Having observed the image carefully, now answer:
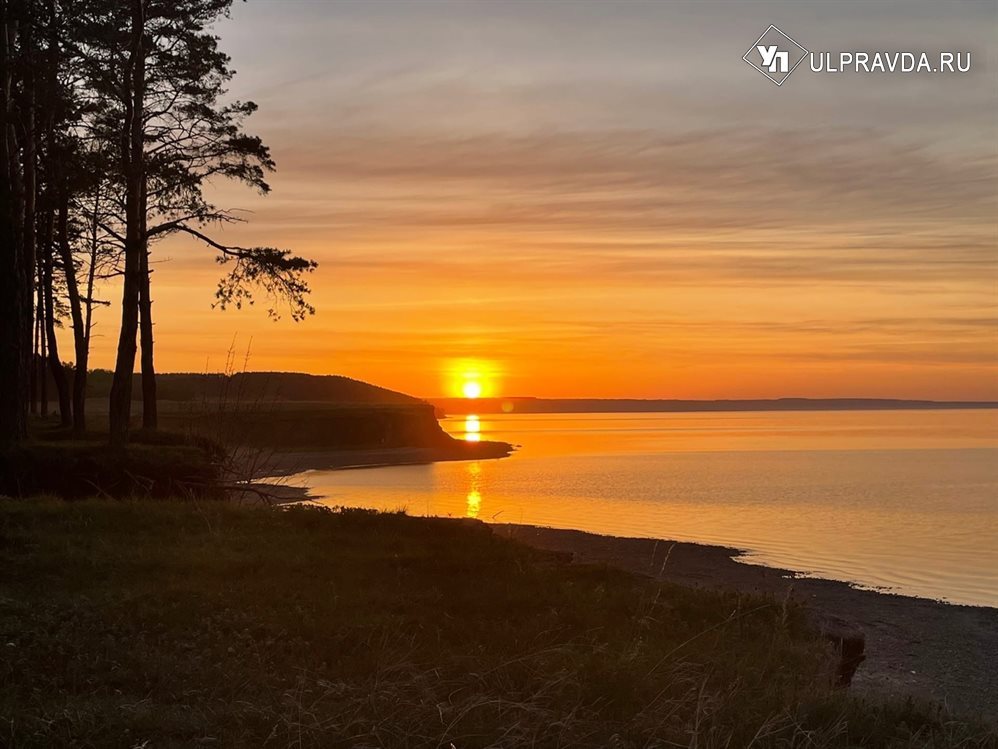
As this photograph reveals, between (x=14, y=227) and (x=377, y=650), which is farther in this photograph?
(x=14, y=227)

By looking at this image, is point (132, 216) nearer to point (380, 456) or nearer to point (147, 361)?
point (147, 361)

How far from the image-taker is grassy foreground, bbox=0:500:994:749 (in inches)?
277

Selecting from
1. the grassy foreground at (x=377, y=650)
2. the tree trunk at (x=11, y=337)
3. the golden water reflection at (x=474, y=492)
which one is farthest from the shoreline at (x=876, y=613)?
the golden water reflection at (x=474, y=492)

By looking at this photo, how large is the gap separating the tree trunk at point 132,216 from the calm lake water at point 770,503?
1066 cm

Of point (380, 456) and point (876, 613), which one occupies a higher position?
point (380, 456)

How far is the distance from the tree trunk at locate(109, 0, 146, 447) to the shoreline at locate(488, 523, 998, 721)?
9568 mm

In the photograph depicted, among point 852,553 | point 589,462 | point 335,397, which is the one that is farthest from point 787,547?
point 335,397

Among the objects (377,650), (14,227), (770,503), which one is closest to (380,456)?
(770,503)

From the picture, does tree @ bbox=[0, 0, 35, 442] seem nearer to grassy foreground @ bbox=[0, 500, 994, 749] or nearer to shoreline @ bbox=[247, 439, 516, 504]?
grassy foreground @ bbox=[0, 500, 994, 749]

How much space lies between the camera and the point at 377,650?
30.4 feet

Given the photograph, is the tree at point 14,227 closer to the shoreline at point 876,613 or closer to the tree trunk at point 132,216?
the tree trunk at point 132,216

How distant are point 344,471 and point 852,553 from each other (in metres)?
37.8

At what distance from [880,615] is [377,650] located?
16634mm

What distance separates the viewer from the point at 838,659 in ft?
37.2
